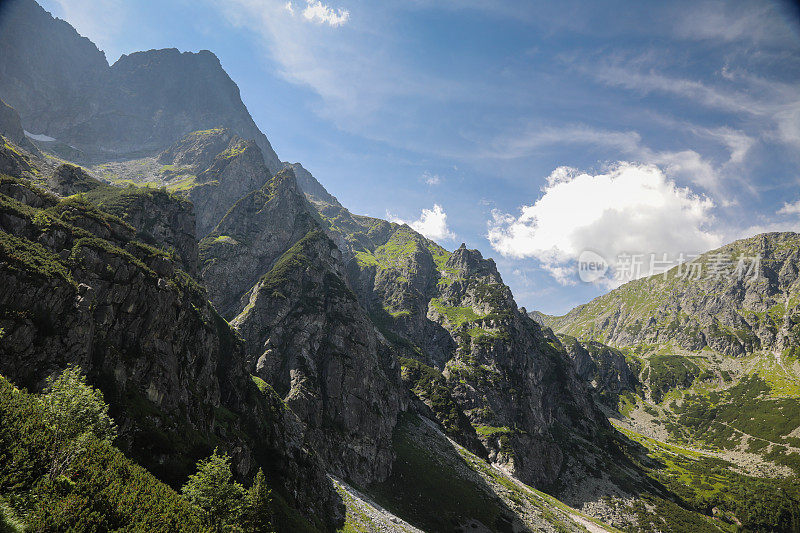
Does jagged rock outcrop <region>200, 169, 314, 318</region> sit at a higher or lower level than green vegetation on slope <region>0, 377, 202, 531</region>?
higher

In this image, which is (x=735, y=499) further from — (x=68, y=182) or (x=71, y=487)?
(x=68, y=182)

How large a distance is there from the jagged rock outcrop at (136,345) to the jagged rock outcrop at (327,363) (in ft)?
83.7

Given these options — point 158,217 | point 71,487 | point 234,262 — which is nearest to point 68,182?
point 158,217

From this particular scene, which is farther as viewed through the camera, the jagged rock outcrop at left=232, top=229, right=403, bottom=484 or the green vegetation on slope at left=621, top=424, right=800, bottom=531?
the green vegetation on slope at left=621, top=424, right=800, bottom=531

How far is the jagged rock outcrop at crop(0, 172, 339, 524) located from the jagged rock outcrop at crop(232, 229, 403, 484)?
2553 cm

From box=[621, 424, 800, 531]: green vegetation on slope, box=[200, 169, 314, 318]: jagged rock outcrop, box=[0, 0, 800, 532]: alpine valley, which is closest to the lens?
box=[0, 0, 800, 532]: alpine valley

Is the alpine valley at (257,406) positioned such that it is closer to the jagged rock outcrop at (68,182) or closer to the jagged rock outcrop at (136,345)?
the jagged rock outcrop at (136,345)

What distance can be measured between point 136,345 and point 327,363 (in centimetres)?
7600

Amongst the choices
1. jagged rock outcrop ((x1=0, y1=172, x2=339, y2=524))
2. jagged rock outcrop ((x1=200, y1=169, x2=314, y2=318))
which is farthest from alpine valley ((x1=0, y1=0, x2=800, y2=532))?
jagged rock outcrop ((x1=200, y1=169, x2=314, y2=318))

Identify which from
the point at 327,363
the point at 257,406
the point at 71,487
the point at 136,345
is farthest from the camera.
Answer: the point at 327,363

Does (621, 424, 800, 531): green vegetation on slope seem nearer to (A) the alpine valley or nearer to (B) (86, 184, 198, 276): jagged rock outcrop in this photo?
(A) the alpine valley

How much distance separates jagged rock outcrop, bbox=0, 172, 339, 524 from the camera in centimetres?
3806

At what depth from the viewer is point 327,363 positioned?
123062 mm

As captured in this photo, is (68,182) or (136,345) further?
(68,182)
